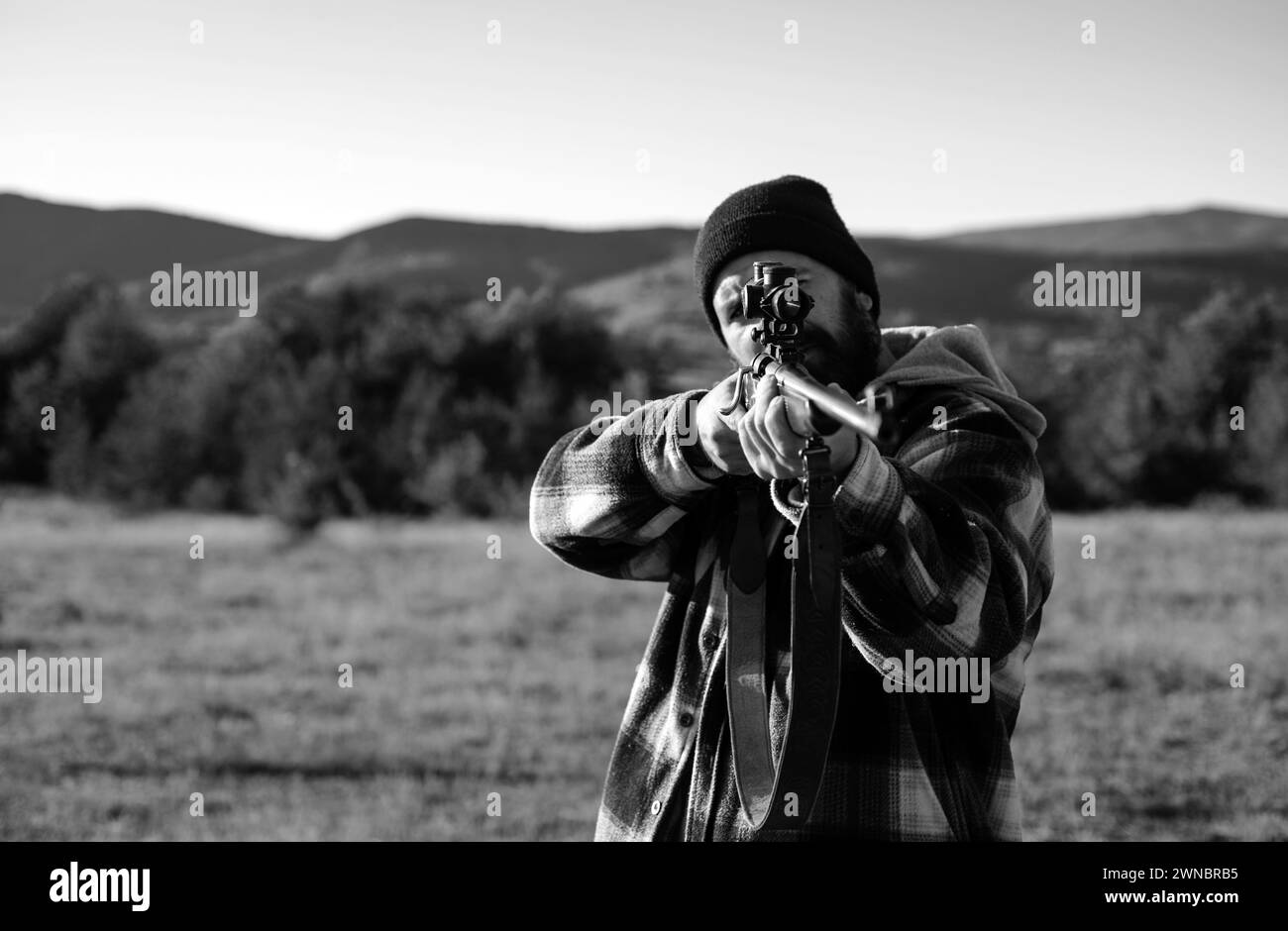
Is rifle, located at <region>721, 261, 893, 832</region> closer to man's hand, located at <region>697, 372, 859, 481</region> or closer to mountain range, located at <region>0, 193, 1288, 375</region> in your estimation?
man's hand, located at <region>697, 372, 859, 481</region>

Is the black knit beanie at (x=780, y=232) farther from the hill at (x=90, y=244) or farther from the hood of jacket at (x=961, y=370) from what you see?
the hill at (x=90, y=244)

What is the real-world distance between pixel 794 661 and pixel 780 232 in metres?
1.00

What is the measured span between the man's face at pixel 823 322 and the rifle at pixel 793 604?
11.4 inches

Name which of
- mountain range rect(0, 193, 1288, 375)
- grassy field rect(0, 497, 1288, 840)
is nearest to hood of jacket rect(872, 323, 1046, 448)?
grassy field rect(0, 497, 1288, 840)

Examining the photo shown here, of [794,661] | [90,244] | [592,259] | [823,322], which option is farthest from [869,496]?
[592,259]

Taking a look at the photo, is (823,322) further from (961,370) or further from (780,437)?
(780,437)

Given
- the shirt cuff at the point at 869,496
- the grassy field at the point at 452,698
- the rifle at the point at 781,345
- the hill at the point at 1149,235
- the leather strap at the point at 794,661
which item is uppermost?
the hill at the point at 1149,235

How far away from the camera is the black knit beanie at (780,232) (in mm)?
2658

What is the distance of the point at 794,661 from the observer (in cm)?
A: 220

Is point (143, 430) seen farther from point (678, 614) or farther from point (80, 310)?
point (678, 614)

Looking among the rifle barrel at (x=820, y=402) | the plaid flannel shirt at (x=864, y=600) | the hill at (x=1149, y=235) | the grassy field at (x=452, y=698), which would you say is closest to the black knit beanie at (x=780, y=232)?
the plaid flannel shirt at (x=864, y=600)

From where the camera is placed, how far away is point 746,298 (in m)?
2.19

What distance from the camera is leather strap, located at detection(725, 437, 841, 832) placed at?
81.0 inches

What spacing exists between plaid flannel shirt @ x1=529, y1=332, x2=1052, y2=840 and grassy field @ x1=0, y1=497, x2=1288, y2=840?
4.35 m
